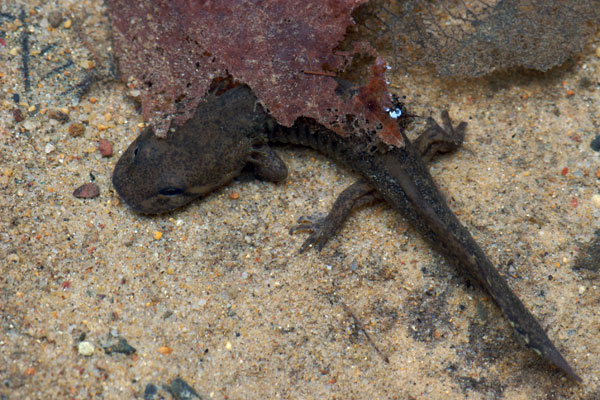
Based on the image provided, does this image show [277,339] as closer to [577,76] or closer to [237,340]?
[237,340]

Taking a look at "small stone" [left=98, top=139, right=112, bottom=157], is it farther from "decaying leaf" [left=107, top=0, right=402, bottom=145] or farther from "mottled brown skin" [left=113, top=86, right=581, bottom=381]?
"decaying leaf" [left=107, top=0, right=402, bottom=145]

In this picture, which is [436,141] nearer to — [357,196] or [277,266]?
[357,196]

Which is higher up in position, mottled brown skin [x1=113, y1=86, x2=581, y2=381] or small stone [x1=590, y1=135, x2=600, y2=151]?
small stone [x1=590, y1=135, x2=600, y2=151]

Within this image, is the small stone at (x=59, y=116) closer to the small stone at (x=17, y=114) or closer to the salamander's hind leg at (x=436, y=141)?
the small stone at (x=17, y=114)

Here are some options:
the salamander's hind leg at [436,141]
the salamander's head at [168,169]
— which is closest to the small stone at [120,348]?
the salamander's head at [168,169]

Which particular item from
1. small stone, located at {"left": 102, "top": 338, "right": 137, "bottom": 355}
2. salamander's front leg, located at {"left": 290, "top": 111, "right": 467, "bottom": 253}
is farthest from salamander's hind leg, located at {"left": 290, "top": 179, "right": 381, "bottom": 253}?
small stone, located at {"left": 102, "top": 338, "right": 137, "bottom": 355}

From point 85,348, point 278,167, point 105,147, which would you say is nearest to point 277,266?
point 278,167
